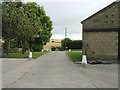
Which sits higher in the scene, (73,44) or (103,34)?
(103,34)

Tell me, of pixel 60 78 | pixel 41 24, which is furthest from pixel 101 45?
pixel 41 24

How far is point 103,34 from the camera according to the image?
95.3 ft

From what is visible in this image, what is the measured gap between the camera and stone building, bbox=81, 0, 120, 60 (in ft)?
93.7

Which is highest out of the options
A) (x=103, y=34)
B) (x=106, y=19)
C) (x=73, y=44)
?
(x=106, y=19)

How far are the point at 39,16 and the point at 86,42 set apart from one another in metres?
38.6

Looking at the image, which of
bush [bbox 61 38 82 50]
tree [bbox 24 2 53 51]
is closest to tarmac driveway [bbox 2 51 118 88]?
tree [bbox 24 2 53 51]

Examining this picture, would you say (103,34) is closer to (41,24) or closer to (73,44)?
(41,24)

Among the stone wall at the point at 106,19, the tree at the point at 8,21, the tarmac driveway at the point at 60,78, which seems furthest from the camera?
the tree at the point at 8,21

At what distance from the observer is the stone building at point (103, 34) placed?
93.7 ft

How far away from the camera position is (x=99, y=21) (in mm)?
29406

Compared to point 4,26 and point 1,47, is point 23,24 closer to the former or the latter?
point 4,26

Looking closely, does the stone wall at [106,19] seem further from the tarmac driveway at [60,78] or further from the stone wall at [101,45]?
the tarmac driveway at [60,78]

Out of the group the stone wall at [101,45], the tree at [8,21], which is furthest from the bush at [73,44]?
the stone wall at [101,45]

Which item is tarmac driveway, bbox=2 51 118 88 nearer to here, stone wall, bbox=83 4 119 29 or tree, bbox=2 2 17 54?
stone wall, bbox=83 4 119 29
